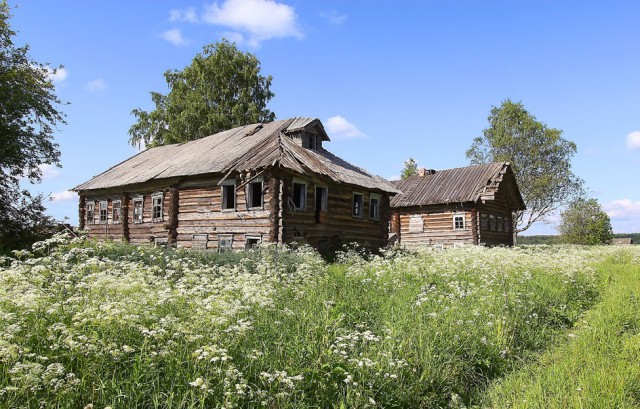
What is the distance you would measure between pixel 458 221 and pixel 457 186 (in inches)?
112

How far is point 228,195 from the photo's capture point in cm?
2192

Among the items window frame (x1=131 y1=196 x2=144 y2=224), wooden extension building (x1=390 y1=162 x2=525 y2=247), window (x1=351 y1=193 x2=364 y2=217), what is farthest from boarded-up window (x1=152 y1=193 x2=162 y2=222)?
wooden extension building (x1=390 y1=162 x2=525 y2=247)

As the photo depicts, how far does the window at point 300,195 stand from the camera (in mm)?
21234

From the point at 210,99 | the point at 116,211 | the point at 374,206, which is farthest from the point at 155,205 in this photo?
the point at 210,99

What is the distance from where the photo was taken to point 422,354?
5887 millimetres

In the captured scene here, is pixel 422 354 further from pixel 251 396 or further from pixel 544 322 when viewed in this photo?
pixel 544 322

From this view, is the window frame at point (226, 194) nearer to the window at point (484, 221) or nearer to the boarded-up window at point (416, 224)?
the boarded-up window at point (416, 224)

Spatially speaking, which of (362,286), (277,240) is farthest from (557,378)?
(277,240)

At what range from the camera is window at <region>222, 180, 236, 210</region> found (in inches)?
848

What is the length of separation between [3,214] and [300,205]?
14448mm

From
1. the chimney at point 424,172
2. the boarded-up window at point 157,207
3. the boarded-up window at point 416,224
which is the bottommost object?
the boarded-up window at point 416,224

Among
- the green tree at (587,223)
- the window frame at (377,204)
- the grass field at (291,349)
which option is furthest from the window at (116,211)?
the green tree at (587,223)

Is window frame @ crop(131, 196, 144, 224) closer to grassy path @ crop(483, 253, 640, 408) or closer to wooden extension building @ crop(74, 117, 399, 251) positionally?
wooden extension building @ crop(74, 117, 399, 251)

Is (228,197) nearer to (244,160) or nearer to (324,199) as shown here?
(244,160)
